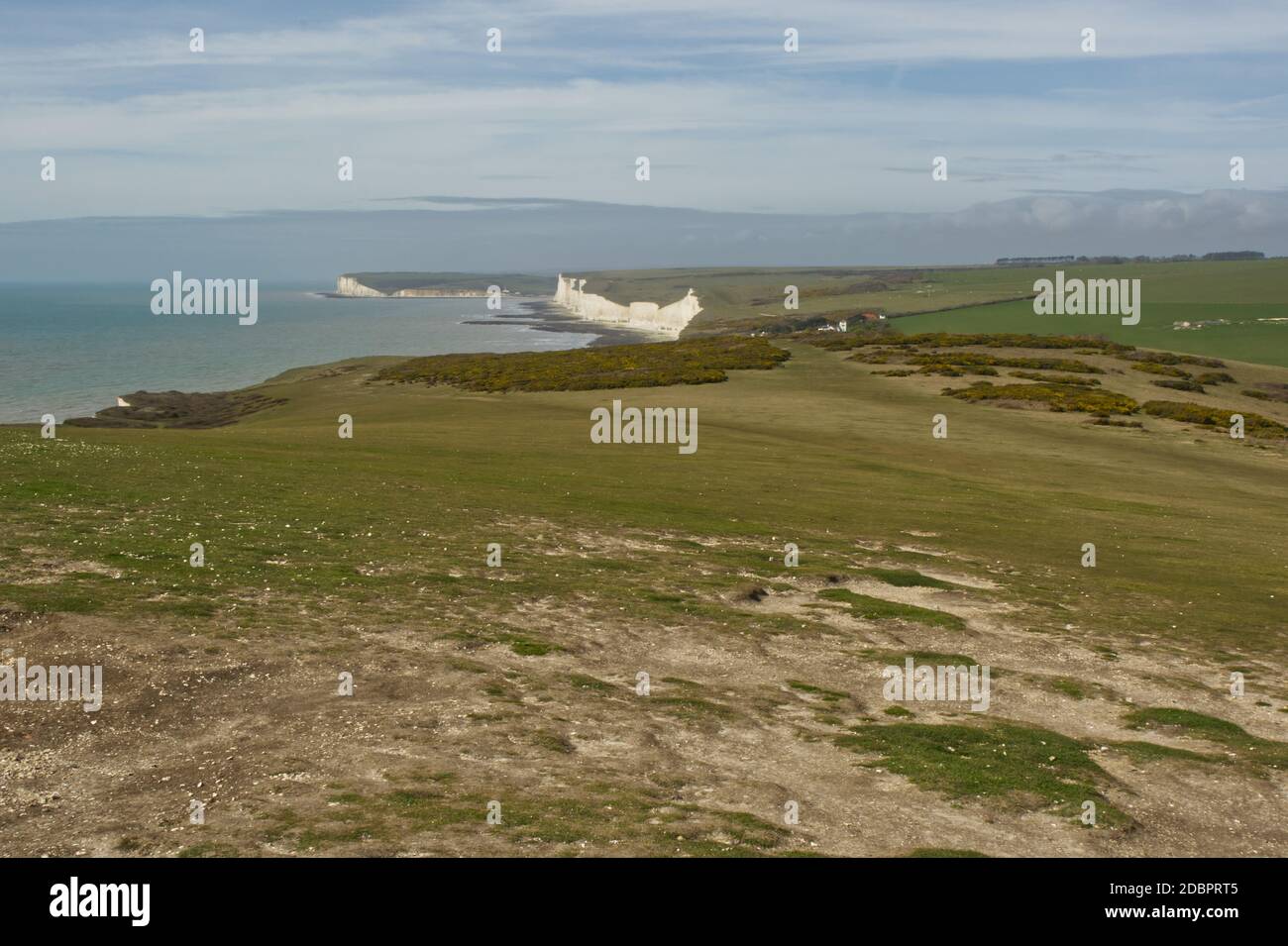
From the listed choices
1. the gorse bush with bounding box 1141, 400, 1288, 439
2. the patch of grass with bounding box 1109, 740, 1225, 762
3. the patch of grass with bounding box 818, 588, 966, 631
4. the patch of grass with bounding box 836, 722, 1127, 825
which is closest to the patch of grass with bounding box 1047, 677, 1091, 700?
the patch of grass with bounding box 1109, 740, 1225, 762

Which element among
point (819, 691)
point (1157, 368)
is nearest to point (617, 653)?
point (819, 691)

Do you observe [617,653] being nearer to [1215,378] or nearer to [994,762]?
[994,762]

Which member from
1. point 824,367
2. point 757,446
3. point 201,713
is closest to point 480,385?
point 824,367

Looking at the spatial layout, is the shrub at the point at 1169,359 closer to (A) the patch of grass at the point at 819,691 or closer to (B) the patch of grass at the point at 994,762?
(A) the patch of grass at the point at 819,691

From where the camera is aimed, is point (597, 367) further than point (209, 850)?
Yes

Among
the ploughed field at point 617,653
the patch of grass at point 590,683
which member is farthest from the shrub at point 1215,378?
the patch of grass at point 590,683
